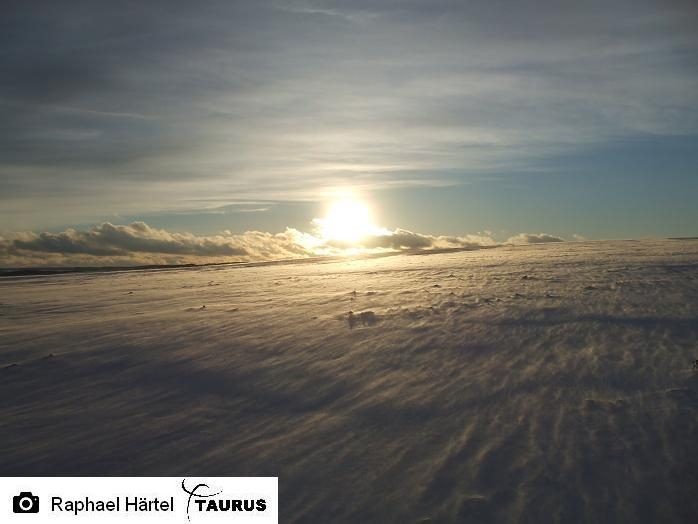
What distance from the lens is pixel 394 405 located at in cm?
707

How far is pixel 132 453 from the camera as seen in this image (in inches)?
234

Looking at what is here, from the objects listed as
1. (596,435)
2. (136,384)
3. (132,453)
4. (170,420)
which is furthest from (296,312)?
(596,435)

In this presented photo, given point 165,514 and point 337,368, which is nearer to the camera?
point 165,514

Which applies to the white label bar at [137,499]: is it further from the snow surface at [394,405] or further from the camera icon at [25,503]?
the snow surface at [394,405]

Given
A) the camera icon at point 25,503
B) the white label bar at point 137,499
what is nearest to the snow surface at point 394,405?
the white label bar at point 137,499

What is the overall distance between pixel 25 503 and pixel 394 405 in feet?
14.0

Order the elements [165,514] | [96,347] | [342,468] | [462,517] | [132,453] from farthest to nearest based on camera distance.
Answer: [96,347], [132,453], [342,468], [165,514], [462,517]

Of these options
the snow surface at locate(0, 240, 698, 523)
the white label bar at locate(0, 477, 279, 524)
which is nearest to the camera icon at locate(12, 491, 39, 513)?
the white label bar at locate(0, 477, 279, 524)

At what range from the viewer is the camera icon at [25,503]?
523 cm

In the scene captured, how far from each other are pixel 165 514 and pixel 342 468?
5.89 ft

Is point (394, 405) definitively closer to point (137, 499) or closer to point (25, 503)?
point (137, 499)

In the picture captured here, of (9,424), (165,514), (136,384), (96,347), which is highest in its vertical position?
(96,347)

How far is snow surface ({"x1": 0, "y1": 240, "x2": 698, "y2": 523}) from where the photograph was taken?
5066 mm

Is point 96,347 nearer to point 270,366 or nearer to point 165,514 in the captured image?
point 270,366
